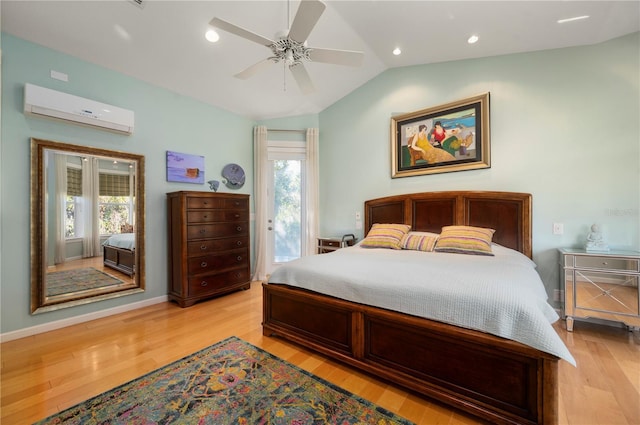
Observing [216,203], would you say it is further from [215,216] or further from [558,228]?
[558,228]

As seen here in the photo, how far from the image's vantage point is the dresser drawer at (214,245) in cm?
322

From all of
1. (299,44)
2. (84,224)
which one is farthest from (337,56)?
(84,224)

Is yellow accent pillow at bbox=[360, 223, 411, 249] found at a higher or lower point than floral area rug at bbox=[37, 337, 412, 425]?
higher

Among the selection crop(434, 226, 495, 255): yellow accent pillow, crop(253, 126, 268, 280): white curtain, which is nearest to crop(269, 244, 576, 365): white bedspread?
crop(434, 226, 495, 255): yellow accent pillow

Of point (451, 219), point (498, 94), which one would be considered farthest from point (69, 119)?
point (498, 94)

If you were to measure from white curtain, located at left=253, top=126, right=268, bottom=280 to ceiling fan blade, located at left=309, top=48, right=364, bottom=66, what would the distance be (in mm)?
2297

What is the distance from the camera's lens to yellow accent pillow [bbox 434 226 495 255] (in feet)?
8.43

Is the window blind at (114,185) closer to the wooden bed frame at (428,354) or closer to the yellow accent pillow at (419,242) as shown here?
the wooden bed frame at (428,354)

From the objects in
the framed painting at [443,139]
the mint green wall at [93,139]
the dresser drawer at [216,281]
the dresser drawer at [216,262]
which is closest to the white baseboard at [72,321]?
the mint green wall at [93,139]

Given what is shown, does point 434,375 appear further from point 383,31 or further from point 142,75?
point 142,75

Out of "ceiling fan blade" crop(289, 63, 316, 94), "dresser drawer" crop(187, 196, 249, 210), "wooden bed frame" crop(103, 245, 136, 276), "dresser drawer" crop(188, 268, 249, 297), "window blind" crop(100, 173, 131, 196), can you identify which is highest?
"ceiling fan blade" crop(289, 63, 316, 94)

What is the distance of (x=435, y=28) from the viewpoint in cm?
271

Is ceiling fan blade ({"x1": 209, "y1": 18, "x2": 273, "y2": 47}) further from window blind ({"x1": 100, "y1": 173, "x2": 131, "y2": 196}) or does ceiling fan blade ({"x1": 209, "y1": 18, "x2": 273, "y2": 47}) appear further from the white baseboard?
the white baseboard

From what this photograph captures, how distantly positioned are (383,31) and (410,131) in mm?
1269
